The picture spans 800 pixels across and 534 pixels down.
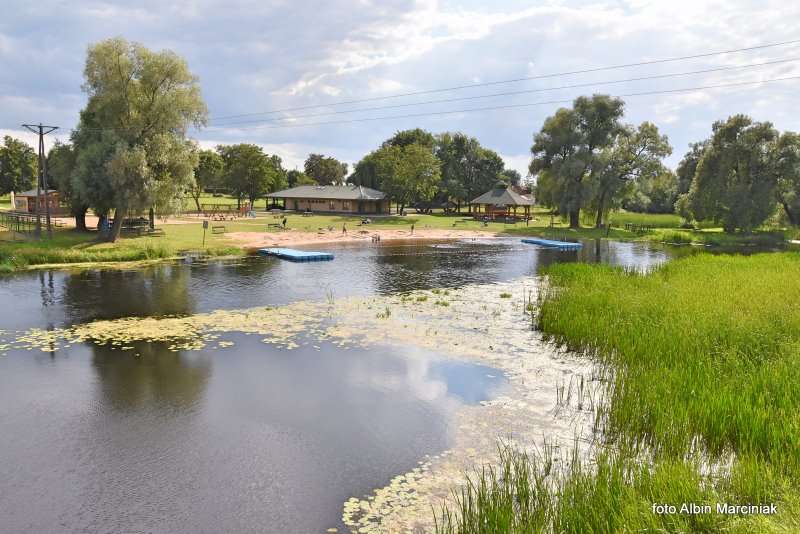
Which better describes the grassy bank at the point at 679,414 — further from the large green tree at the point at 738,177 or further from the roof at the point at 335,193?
the roof at the point at 335,193

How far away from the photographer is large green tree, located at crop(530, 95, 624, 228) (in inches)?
2896

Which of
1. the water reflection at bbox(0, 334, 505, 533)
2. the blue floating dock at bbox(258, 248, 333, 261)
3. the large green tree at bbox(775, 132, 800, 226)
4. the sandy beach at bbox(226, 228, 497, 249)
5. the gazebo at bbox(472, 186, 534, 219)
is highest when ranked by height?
the large green tree at bbox(775, 132, 800, 226)

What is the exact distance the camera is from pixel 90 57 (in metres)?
45.2

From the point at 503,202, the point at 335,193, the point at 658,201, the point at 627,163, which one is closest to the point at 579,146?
the point at 627,163

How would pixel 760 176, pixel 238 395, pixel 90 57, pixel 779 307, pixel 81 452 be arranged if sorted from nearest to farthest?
pixel 81 452 < pixel 238 395 < pixel 779 307 < pixel 90 57 < pixel 760 176

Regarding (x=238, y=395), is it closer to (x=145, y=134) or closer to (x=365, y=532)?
(x=365, y=532)

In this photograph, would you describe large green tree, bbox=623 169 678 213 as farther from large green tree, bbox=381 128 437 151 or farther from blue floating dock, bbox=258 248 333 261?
blue floating dock, bbox=258 248 333 261

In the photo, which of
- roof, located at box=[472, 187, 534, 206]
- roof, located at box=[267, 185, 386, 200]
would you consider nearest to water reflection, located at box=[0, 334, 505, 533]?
roof, located at box=[472, 187, 534, 206]

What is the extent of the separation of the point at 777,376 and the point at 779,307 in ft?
26.3

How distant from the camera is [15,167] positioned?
10456cm

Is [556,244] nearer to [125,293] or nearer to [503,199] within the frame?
[503,199]

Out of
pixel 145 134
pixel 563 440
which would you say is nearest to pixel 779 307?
pixel 563 440

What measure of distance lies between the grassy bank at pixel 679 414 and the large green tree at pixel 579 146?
51.9 meters

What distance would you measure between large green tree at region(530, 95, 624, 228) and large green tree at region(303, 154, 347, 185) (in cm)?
8518
